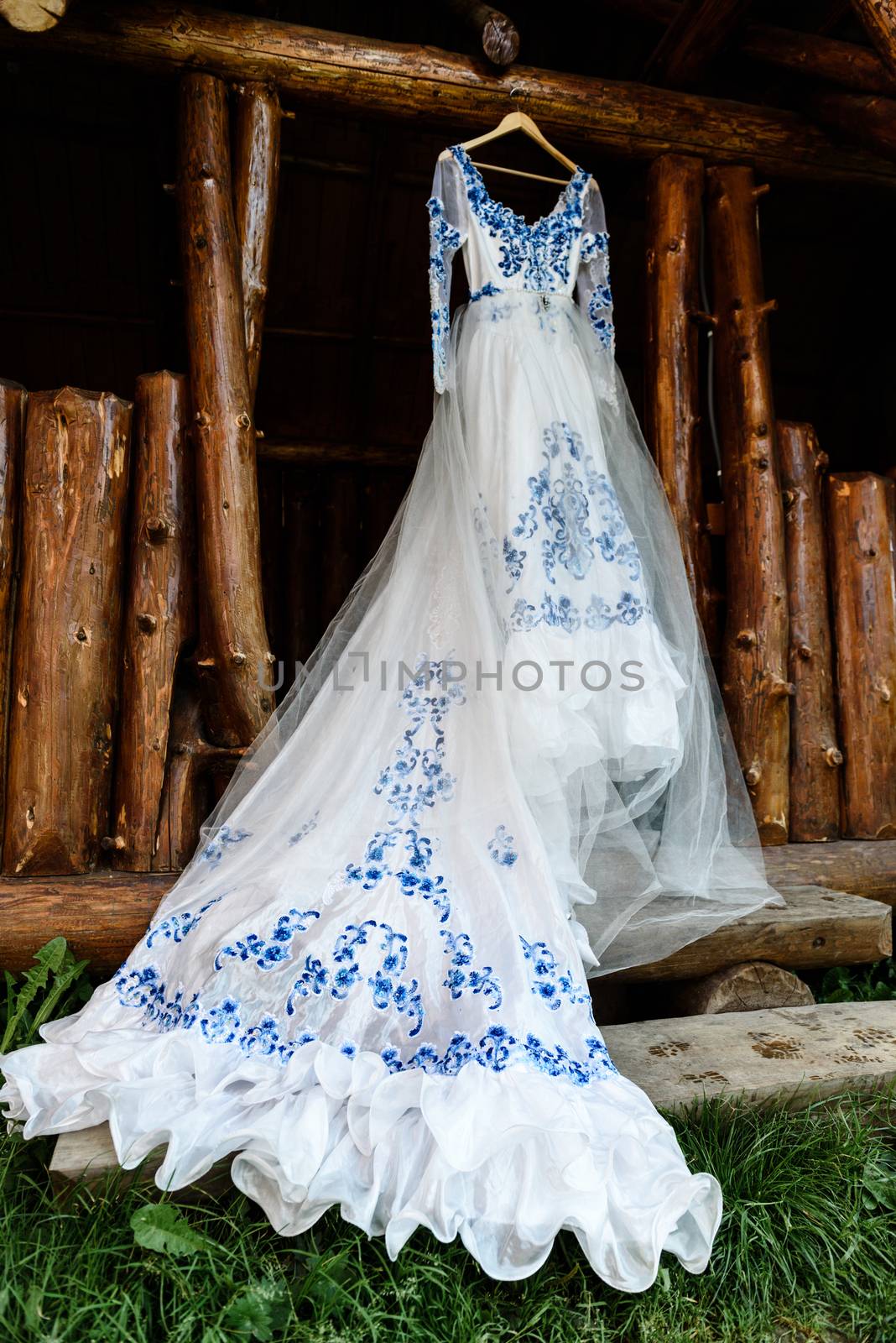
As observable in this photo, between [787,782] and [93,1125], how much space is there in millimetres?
2517

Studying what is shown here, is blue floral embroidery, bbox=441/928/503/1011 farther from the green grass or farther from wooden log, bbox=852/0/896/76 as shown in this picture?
wooden log, bbox=852/0/896/76

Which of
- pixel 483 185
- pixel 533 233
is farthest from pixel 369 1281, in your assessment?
pixel 483 185

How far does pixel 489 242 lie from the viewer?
307 cm

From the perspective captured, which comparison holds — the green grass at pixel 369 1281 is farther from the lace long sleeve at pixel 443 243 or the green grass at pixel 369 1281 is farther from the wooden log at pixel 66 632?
the lace long sleeve at pixel 443 243

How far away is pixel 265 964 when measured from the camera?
209cm

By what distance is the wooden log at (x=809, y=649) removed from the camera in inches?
135

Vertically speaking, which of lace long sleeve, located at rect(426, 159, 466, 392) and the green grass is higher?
lace long sleeve, located at rect(426, 159, 466, 392)

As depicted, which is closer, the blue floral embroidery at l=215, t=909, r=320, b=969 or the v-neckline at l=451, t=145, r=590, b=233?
the blue floral embroidery at l=215, t=909, r=320, b=969

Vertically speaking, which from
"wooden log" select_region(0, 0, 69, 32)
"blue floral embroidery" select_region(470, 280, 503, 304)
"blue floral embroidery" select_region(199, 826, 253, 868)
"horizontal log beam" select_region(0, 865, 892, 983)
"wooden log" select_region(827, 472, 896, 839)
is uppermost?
"wooden log" select_region(0, 0, 69, 32)

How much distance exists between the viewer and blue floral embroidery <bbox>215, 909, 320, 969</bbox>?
6.90 feet

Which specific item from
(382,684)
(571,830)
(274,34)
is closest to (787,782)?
(571,830)

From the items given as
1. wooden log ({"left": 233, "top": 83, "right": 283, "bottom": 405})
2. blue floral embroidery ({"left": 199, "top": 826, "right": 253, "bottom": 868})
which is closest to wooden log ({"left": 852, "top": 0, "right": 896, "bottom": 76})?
wooden log ({"left": 233, "top": 83, "right": 283, "bottom": 405})

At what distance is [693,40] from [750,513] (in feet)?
5.67

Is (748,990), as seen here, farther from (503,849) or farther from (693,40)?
(693,40)
